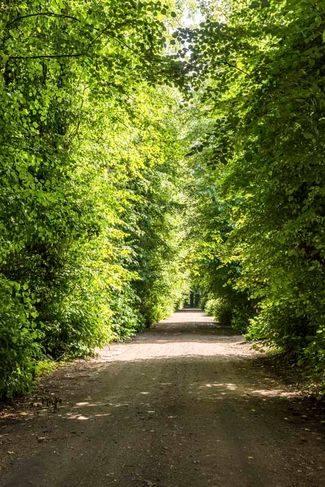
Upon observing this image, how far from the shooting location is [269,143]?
6.61 meters

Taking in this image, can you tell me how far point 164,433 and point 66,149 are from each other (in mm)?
7524

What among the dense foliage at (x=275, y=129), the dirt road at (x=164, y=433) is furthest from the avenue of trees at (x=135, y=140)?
the dirt road at (x=164, y=433)

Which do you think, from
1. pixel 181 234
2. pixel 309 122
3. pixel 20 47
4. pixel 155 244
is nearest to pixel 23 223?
pixel 20 47

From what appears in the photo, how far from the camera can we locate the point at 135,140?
14891mm

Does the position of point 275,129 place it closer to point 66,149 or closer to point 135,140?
point 66,149

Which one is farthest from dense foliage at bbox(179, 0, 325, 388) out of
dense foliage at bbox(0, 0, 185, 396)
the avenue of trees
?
dense foliage at bbox(0, 0, 185, 396)

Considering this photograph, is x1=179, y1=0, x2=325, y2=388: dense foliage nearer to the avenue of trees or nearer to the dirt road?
the avenue of trees

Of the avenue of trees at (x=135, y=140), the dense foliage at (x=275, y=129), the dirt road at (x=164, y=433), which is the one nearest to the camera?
the dirt road at (x=164, y=433)

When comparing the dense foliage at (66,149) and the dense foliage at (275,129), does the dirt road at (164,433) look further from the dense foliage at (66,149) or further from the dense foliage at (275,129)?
the dense foliage at (275,129)

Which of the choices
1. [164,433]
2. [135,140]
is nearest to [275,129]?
[164,433]

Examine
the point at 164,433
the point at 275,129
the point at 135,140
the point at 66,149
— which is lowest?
the point at 164,433

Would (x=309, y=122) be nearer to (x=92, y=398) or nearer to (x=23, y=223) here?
(x=23, y=223)

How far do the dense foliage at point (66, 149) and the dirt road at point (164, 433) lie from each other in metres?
1.20

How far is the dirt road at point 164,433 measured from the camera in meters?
5.19
